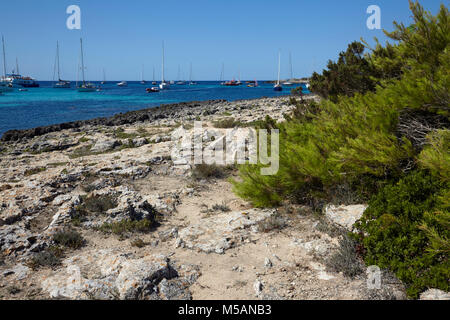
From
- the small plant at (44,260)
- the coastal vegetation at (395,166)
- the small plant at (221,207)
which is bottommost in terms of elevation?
the small plant at (44,260)

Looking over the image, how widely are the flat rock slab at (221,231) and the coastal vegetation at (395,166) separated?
0.46 m

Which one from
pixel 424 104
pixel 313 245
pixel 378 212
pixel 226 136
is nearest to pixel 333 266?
pixel 313 245

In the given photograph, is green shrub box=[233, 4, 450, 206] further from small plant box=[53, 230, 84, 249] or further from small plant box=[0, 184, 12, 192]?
small plant box=[0, 184, 12, 192]

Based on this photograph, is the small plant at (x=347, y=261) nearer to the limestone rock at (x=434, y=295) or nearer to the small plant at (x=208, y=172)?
the limestone rock at (x=434, y=295)

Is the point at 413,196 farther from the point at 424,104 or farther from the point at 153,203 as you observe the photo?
the point at 153,203

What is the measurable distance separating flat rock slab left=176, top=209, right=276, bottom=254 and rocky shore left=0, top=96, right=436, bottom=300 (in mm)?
18

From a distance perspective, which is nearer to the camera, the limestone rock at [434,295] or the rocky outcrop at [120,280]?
the limestone rock at [434,295]

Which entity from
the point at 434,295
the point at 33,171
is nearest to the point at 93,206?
the point at 33,171

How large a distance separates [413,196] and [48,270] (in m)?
5.29

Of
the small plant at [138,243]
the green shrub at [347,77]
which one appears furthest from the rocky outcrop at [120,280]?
the green shrub at [347,77]

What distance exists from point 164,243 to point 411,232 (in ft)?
12.4

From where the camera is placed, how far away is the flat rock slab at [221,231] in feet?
17.2

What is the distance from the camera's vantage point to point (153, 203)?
735 cm

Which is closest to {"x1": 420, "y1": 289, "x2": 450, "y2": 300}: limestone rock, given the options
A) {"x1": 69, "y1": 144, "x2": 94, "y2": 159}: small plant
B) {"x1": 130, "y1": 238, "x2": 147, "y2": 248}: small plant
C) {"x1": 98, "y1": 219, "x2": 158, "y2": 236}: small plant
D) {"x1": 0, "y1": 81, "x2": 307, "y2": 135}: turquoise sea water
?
{"x1": 130, "y1": 238, "x2": 147, "y2": 248}: small plant
